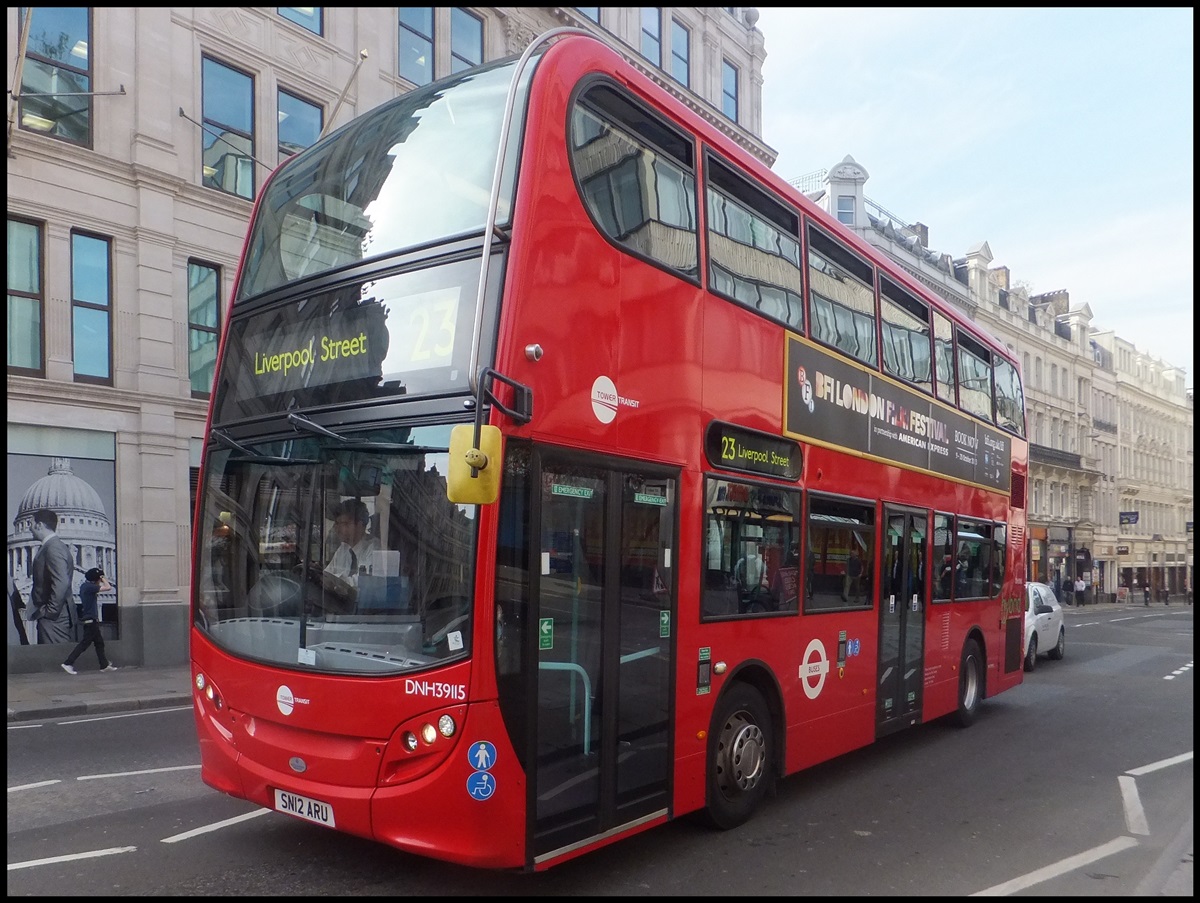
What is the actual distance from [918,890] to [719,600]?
2082 mm

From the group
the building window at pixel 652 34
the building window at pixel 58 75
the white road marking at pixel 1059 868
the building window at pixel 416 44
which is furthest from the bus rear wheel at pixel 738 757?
the building window at pixel 652 34

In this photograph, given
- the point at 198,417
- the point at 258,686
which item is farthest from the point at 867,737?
the point at 198,417

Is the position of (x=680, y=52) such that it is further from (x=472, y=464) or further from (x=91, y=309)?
(x=472, y=464)

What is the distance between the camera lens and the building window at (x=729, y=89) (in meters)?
31.2

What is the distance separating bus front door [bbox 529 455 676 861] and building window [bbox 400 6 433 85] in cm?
1860

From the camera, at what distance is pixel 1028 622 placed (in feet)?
59.5

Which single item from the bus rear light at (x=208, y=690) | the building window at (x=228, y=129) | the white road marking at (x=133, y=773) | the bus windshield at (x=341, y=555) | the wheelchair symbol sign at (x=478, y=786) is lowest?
the white road marking at (x=133, y=773)

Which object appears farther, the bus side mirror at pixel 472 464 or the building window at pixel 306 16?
the building window at pixel 306 16

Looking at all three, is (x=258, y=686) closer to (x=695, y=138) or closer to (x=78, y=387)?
(x=695, y=138)

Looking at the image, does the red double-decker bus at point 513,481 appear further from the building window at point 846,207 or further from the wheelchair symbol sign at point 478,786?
the building window at point 846,207

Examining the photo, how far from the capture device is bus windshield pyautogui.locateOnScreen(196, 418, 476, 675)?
16.0 ft

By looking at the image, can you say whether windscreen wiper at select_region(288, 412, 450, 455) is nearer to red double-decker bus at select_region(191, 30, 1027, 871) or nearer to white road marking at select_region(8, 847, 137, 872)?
red double-decker bus at select_region(191, 30, 1027, 871)

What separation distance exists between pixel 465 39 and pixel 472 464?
21238mm

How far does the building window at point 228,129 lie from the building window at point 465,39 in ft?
17.2
